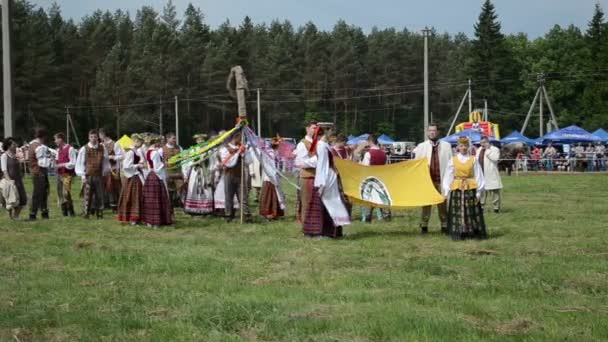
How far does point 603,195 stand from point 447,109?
197 ft

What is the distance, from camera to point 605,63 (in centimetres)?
7294

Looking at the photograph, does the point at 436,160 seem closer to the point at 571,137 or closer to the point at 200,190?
the point at 200,190

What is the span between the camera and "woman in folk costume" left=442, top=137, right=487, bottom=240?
11375 millimetres

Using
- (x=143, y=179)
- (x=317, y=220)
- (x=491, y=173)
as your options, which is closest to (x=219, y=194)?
(x=143, y=179)

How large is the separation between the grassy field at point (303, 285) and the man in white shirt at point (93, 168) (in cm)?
256

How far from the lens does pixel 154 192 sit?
1399 centimetres

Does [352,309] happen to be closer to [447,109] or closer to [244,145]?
[244,145]

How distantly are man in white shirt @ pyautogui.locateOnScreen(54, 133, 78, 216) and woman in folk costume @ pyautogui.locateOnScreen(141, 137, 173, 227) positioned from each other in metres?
3.04

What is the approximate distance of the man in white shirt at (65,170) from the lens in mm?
16406

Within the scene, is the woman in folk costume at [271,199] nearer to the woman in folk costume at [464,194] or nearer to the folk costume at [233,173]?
the folk costume at [233,173]

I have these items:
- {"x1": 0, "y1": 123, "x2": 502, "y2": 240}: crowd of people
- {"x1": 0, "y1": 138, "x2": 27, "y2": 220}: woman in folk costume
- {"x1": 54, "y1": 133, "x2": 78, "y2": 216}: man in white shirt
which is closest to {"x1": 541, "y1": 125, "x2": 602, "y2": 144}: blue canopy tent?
{"x1": 0, "y1": 123, "x2": 502, "y2": 240}: crowd of people

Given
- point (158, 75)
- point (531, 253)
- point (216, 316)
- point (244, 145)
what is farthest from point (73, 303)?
point (158, 75)

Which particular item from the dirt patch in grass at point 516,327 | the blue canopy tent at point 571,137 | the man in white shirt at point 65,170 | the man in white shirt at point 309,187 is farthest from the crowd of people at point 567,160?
the dirt patch in grass at point 516,327

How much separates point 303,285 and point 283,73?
65.3 m
